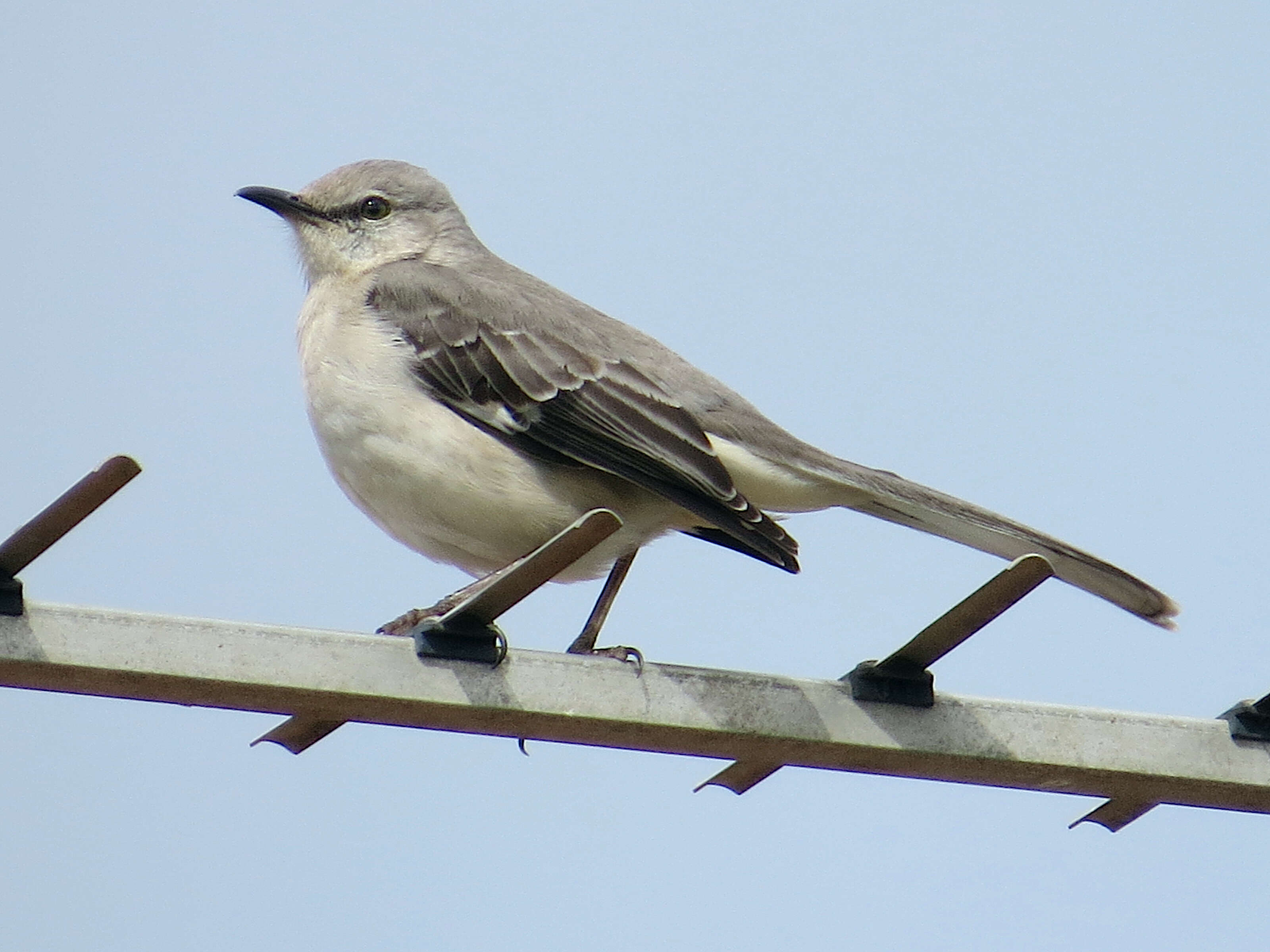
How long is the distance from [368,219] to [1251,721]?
4833 millimetres

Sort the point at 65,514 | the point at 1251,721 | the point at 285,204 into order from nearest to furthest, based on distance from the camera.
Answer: the point at 65,514, the point at 1251,721, the point at 285,204

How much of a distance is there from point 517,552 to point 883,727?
2.63 metres

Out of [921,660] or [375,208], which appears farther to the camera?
[375,208]

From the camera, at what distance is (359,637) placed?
10.9 feet

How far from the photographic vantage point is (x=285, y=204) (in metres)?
7.43

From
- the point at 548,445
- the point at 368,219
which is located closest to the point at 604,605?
the point at 548,445

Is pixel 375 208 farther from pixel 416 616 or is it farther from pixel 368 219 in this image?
pixel 416 616

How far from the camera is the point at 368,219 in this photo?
7.51 m

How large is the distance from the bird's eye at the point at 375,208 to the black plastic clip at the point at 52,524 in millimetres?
4526

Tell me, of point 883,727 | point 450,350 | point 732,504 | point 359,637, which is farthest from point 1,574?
point 450,350

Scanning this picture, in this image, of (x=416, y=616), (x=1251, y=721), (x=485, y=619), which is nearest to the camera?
(x=485, y=619)

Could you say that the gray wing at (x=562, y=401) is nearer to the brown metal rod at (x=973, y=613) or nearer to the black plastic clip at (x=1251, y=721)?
the brown metal rod at (x=973, y=613)

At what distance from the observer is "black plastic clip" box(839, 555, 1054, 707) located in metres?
3.58

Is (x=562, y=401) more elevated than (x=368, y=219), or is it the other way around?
(x=368, y=219)
